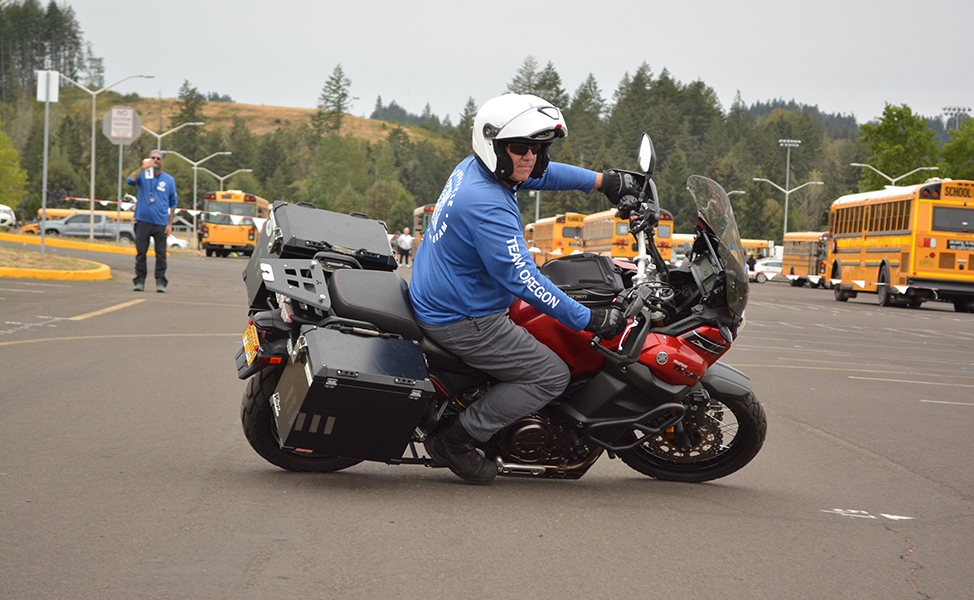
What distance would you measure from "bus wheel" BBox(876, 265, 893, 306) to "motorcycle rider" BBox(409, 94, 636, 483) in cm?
2613

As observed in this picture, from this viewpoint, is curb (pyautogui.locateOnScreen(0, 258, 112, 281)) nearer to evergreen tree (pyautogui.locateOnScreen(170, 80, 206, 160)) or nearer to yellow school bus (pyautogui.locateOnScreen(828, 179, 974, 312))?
yellow school bus (pyautogui.locateOnScreen(828, 179, 974, 312))

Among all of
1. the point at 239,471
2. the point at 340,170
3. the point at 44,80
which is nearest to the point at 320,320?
the point at 239,471

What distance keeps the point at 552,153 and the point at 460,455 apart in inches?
5038

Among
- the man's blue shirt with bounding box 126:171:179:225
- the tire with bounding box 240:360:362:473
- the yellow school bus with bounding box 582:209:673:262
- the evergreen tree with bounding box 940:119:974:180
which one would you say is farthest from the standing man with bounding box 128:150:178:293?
the evergreen tree with bounding box 940:119:974:180

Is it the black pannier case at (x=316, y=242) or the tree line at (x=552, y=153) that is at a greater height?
the tree line at (x=552, y=153)

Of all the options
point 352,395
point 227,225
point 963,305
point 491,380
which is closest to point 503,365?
point 491,380

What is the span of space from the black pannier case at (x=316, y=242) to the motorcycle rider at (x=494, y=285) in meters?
0.53

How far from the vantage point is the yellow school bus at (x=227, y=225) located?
4425cm

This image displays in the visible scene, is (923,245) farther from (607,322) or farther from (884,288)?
(607,322)

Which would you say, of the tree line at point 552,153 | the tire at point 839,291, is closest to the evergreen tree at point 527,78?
the tree line at point 552,153

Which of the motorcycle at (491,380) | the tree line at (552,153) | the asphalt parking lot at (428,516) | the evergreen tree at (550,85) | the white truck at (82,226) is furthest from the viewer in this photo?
the evergreen tree at (550,85)

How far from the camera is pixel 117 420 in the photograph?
6207 millimetres

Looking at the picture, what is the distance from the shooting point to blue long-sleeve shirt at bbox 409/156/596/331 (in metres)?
4.36

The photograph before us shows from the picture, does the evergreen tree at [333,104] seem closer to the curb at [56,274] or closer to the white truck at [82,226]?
the white truck at [82,226]
